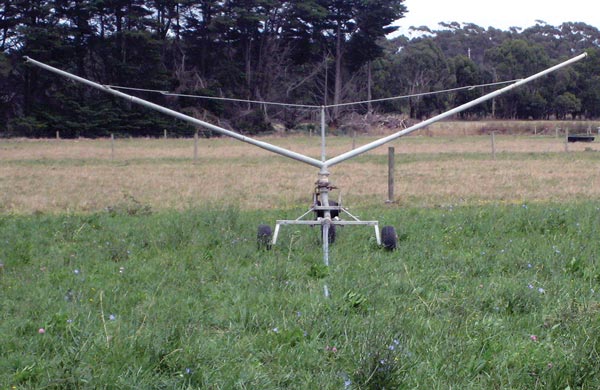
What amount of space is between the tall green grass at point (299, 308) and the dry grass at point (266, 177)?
17.2ft

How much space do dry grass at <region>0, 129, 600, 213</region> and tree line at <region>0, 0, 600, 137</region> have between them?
1.94 metres

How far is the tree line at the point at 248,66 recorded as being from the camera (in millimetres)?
21656

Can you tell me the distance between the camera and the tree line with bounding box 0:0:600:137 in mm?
21656

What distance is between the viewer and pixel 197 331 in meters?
5.02

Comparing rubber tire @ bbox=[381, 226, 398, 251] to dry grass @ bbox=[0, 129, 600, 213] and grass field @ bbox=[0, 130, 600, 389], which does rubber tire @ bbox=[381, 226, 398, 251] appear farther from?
dry grass @ bbox=[0, 129, 600, 213]

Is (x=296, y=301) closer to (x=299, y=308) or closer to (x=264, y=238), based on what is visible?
(x=299, y=308)

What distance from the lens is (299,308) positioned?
5.75 meters

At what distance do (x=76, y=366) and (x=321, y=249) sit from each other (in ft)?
15.1

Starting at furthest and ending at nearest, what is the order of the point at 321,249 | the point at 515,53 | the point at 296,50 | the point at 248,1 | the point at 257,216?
the point at 515,53, the point at 248,1, the point at 296,50, the point at 257,216, the point at 321,249

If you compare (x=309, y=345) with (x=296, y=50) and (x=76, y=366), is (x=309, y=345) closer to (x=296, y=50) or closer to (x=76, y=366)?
(x=76, y=366)

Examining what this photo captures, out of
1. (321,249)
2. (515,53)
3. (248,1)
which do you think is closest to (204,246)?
(321,249)

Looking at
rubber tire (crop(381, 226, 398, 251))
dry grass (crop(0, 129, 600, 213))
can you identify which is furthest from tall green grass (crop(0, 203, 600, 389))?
dry grass (crop(0, 129, 600, 213))

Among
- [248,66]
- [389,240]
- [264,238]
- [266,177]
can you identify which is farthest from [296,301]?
[248,66]

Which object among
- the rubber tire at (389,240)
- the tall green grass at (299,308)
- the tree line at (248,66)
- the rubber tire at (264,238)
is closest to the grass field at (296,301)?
the tall green grass at (299,308)
